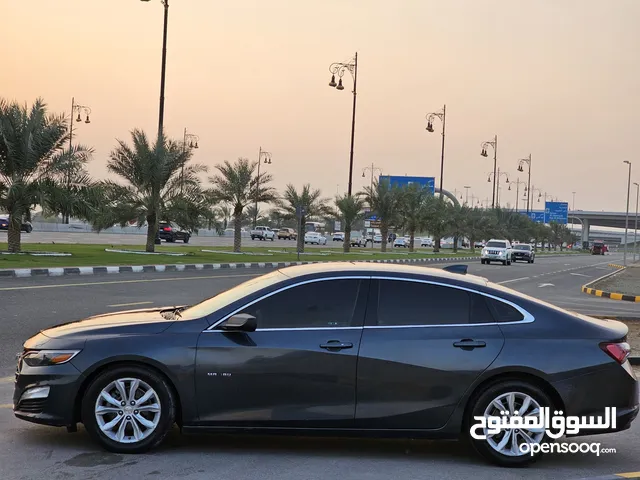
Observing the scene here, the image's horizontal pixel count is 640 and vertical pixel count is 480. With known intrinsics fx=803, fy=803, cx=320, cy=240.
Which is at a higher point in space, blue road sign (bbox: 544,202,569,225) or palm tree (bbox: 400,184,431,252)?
blue road sign (bbox: 544,202,569,225)

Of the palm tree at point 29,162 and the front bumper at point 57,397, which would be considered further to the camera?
the palm tree at point 29,162

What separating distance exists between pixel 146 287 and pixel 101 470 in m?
14.5

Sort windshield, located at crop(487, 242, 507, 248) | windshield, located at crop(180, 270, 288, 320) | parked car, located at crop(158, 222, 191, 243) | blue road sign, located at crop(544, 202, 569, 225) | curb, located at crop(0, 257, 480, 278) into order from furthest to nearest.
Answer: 1. blue road sign, located at crop(544, 202, 569, 225)
2. parked car, located at crop(158, 222, 191, 243)
3. windshield, located at crop(487, 242, 507, 248)
4. curb, located at crop(0, 257, 480, 278)
5. windshield, located at crop(180, 270, 288, 320)

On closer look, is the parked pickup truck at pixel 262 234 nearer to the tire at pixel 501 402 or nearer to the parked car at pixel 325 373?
the parked car at pixel 325 373

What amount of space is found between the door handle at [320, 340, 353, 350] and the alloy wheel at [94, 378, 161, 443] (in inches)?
46.1

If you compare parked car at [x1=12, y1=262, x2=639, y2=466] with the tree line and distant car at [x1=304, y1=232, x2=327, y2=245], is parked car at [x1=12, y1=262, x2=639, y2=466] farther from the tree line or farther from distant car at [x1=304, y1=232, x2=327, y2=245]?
distant car at [x1=304, y1=232, x2=327, y2=245]

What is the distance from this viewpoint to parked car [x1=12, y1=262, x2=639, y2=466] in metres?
5.36

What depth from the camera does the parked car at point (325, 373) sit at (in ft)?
17.6

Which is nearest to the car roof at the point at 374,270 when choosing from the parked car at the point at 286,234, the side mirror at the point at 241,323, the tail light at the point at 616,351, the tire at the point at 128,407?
the side mirror at the point at 241,323

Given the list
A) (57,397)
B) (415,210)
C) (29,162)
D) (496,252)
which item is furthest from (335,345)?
(415,210)

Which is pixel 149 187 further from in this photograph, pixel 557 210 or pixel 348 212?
pixel 557 210

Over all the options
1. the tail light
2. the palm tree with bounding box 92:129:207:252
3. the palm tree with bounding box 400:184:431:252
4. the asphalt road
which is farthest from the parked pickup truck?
the tail light

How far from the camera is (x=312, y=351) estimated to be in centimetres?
538

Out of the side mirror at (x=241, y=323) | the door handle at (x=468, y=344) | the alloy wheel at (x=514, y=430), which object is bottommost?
the alloy wheel at (x=514, y=430)
